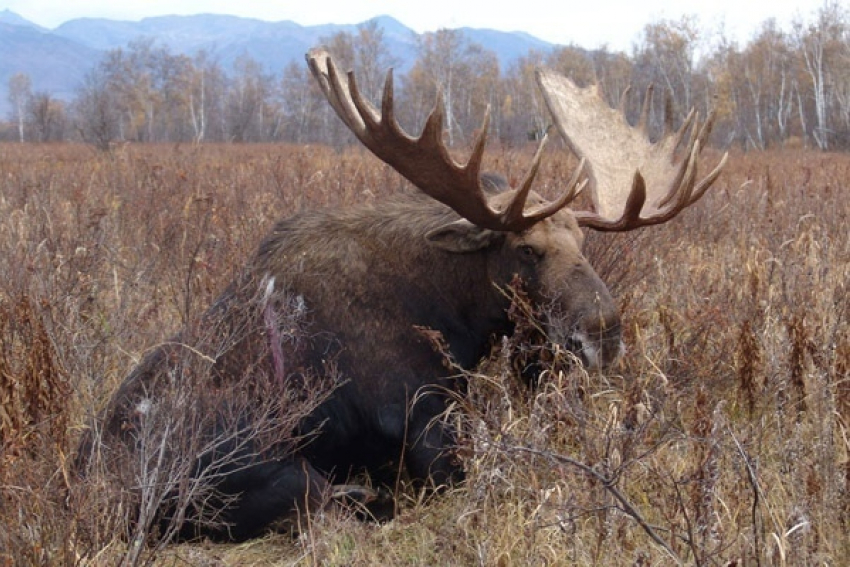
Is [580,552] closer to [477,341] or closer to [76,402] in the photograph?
[477,341]

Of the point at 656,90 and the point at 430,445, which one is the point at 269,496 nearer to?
the point at 430,445

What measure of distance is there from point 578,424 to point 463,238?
1.01 m

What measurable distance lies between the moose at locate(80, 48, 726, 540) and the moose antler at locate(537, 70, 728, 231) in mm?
31

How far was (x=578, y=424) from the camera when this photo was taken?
2.97 m

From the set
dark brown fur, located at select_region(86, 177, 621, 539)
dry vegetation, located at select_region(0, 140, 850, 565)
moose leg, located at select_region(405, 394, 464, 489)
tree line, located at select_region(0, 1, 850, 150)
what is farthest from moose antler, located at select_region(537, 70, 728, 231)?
tree line, located at select_region(0, 1, 850, 150)

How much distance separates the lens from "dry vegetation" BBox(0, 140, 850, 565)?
2.69 meters

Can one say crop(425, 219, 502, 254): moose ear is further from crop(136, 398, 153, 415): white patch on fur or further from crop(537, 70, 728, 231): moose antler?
crop(136, 398, 153, 415): white patch on fur

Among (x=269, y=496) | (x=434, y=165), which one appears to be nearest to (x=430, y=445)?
(x=269, y=496)

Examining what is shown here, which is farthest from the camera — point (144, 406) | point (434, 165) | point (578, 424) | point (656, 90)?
point (656, 90)

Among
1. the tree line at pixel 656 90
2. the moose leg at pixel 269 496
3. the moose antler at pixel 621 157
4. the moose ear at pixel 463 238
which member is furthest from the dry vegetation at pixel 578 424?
the tree line at pixel 656 90

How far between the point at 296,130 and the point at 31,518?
230 feet

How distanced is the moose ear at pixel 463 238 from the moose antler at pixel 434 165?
0.05m

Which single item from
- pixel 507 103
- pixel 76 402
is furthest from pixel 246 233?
pixel 507 103

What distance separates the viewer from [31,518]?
104 inches
